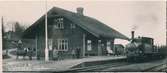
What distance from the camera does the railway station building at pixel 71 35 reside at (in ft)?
38.2

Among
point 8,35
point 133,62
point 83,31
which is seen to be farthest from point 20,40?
point 133,62

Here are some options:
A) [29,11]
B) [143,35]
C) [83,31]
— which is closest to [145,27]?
[143,35]

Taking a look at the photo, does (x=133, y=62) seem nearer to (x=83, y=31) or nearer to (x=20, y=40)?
(x=83, y=31)

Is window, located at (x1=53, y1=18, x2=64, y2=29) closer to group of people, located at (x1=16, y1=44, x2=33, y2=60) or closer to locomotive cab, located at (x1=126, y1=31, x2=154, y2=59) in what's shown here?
group of people, located at (x1=16, y1=44, x2=33, y2=60)

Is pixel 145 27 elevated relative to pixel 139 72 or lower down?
elevated

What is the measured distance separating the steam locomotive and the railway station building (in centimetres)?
18

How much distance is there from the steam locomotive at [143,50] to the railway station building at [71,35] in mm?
184

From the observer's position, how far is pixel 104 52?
11727mm

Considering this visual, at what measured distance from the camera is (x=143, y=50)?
1184 cm

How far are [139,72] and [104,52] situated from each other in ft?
2.16

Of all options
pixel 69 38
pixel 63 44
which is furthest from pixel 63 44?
pixel 69 38

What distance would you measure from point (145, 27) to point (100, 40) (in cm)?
76

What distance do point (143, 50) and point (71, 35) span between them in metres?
1.21

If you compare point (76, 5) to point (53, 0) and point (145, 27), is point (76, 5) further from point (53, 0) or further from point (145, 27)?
point (145, 27)
